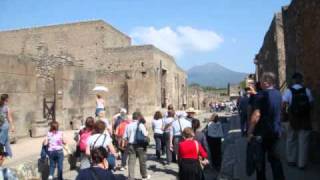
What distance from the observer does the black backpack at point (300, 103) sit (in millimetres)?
7688

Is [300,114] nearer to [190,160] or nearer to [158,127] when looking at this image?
[190,160]

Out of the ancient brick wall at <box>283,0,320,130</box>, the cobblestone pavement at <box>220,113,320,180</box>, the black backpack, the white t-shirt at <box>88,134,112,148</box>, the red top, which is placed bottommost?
the cobblestone pavement at <box>220,113,320,180</box>

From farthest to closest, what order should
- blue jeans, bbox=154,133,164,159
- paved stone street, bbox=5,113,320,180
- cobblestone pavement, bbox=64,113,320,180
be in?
blue jeans, bbox=154,133,164,159 < paved stone street, bbox=5,113,320,180 < cobblestone pavement, bbox=64,113,320,180

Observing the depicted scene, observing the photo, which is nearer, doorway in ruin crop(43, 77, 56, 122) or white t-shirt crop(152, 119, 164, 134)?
white t-shirt crop(152, 119, 164, 134)

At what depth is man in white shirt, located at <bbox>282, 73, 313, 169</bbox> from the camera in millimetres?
7703

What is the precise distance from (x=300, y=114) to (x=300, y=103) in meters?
0.19

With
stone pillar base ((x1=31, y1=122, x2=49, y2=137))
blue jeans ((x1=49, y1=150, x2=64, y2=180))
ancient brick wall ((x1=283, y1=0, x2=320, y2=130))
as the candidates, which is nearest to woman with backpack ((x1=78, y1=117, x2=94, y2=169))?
blue jeans ((x1=49, y1=150, x2=64, y2=180))

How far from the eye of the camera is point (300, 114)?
7750mm

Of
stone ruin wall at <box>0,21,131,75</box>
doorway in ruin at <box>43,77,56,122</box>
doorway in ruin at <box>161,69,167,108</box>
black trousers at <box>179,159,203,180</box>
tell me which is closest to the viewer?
black trousers at <box>179,159,203,180</box>

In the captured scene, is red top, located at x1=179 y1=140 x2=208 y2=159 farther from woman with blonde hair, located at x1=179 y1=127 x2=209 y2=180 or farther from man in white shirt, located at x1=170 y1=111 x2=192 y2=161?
man in white shirt, located at x1=170 y1=111 x2=192 y2=161

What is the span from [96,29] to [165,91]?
26.4 feet

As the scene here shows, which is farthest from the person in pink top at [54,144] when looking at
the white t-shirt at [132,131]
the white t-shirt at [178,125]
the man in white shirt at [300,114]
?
the man in white shirt at [300,114]

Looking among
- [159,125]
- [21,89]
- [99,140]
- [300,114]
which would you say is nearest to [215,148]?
[159,125]

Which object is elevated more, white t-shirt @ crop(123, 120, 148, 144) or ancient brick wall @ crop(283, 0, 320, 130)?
ancient brick wall @ crop(283, 0, 320, 130)
